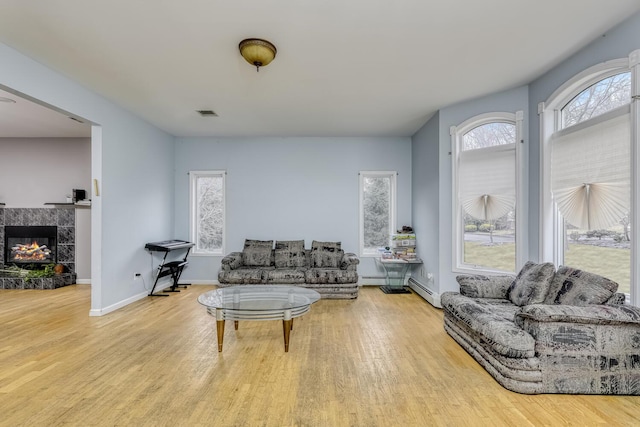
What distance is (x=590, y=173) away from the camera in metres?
2.93

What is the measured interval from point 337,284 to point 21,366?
377 cm

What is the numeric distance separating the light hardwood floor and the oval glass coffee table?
0.33 m

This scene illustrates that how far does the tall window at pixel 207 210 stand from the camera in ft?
20.5

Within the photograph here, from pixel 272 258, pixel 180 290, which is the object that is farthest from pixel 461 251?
pixel 180 290

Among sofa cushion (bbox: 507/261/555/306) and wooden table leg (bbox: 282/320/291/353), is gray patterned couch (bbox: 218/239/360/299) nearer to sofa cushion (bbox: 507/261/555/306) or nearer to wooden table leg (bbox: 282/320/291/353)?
wooden table leg (bbox: 282/320/291/353)

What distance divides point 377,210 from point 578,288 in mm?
3839

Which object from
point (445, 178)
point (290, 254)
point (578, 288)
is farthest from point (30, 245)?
point (578, 288)

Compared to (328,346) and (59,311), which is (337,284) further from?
(59,311)

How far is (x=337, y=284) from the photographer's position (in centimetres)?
514

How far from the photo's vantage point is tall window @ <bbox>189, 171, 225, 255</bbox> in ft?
20.5

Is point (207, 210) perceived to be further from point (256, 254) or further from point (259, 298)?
point (259, 298)

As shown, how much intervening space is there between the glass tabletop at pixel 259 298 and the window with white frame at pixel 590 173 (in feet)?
9.02

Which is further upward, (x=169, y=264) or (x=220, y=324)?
(x=169, y=264)

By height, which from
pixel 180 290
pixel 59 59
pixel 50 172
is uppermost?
pixel 59 59
